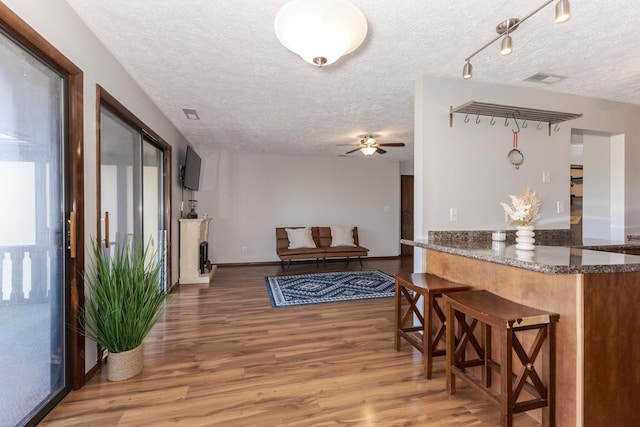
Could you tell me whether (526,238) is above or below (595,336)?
above

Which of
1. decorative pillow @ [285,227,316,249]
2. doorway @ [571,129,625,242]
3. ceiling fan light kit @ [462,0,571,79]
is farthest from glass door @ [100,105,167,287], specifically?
doorway @ [571,129,625,242]

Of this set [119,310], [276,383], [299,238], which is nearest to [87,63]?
[119,310]

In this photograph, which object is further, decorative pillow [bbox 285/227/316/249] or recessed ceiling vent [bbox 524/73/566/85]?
decorative pillow [bbox 285/227/316/249]

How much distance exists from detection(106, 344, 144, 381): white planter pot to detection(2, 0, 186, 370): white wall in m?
0.18

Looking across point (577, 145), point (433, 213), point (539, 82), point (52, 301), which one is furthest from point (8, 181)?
point (577, 145)

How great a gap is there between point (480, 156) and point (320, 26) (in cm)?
199

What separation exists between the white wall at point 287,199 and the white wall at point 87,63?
3.16 m

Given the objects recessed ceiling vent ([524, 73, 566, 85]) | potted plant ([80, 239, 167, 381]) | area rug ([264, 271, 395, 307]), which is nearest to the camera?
potted plant ([80, 239, 167, 381])

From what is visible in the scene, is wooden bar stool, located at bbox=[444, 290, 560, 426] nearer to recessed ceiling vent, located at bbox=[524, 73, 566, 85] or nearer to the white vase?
the white vase

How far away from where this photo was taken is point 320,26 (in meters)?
1.30

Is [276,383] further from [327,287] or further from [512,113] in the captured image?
[512,113]

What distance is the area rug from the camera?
11.9ft

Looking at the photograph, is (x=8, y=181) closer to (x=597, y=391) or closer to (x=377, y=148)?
(x=597, y=391)

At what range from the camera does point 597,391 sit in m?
1.33
